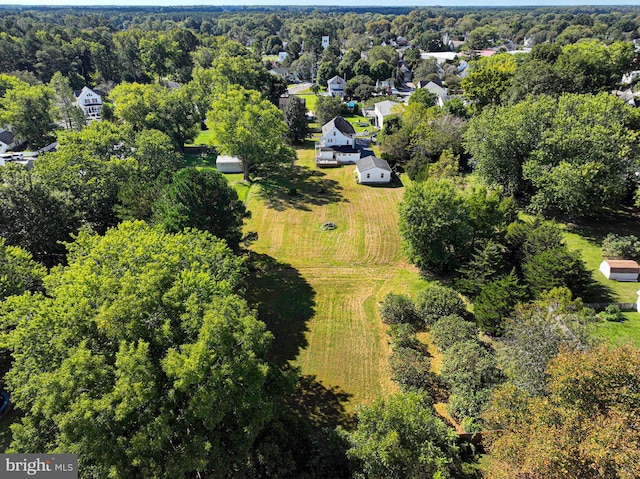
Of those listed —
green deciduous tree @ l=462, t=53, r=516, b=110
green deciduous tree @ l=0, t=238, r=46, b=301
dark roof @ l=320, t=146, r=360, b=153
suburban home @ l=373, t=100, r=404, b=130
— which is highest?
green deciduous tree @ l=462, t=53, r=516, b=110

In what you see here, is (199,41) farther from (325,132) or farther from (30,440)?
(30,440)

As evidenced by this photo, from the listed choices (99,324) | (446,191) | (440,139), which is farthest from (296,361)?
(440,139)

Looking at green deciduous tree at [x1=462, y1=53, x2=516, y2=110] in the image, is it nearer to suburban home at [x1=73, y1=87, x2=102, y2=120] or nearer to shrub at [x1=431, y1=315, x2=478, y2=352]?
shrub at [x1=431, y1=315, x2=478, y2=352]

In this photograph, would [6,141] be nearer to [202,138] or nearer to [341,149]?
[202,138]

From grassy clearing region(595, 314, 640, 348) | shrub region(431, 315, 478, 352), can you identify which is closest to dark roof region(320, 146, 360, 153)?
shrub region(431, 315, 478, 352)

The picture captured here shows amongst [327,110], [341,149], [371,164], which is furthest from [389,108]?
[371,164]

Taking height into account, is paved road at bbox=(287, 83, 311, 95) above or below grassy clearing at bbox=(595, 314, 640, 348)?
above
